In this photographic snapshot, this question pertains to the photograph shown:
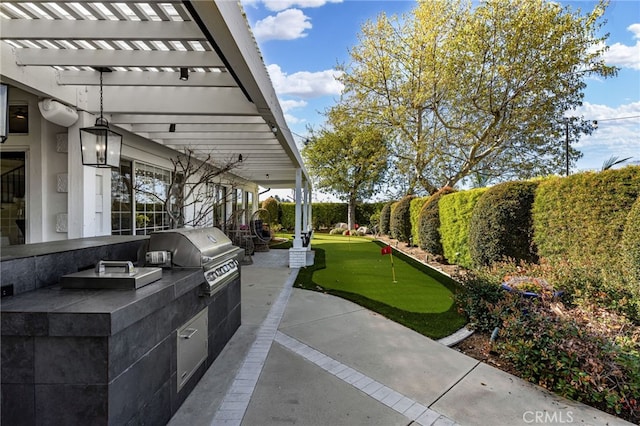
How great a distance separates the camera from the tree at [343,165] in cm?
1947

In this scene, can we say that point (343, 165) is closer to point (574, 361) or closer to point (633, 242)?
point (633, 242)

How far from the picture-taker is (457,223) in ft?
28.1

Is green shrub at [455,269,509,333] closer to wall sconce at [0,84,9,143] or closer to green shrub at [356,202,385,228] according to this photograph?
wall sconce at [0,84,9,143]

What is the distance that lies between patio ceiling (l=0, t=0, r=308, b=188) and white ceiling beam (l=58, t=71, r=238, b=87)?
11 mm

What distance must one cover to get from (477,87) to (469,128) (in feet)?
5.84

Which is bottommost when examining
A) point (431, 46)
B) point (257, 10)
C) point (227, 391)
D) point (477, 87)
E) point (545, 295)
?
point (227, 391)

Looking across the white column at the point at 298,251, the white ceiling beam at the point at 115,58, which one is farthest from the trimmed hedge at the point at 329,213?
the white ceiling beam at the point at 115,58

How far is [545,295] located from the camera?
394 cm

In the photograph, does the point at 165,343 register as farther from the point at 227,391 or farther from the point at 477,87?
the point at 477,87

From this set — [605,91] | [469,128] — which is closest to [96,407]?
[469,128]

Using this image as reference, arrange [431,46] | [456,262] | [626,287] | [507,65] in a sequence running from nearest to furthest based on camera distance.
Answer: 1. [626,287]
2. [456,262]
3. [507,65]
4. [431,46]

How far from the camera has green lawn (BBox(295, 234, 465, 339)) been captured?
4.39m

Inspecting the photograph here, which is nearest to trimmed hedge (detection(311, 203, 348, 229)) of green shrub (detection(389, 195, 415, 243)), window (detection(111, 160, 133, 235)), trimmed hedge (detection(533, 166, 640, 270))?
green shrub (detection(389, 195, 415, 243))

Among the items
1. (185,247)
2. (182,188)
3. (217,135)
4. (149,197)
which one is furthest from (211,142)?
(185,247)
